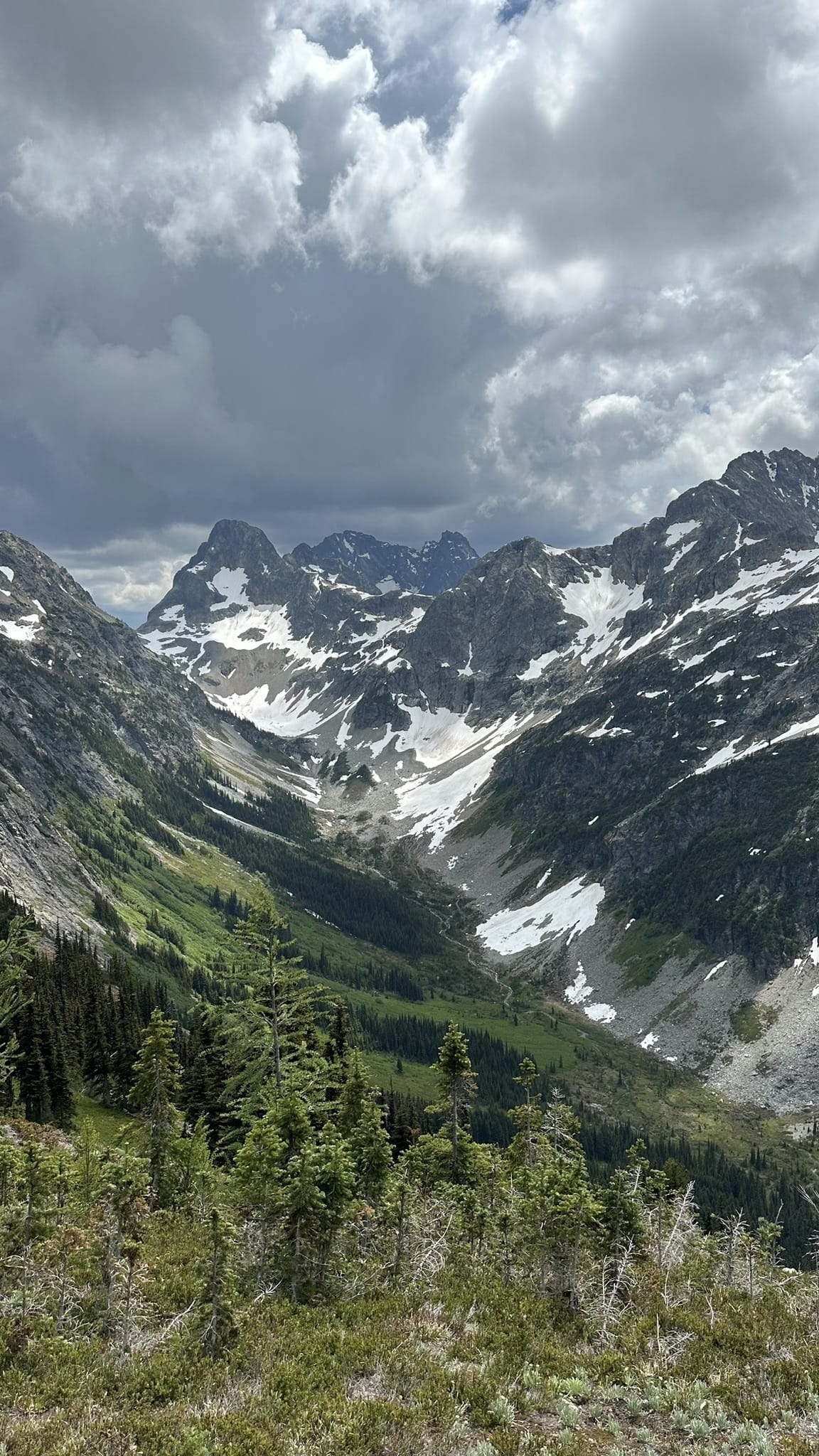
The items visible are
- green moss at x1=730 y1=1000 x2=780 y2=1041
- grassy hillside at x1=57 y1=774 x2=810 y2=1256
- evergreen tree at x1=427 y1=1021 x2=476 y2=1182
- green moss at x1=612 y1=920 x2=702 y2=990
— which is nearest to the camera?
evergreen tree at x1=427 y1=1021 x2=476 y2=1182

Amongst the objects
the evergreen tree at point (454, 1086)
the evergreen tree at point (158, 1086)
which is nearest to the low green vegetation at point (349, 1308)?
the evergreen tree at point (454, 1086)

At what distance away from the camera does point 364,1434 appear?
447 inches

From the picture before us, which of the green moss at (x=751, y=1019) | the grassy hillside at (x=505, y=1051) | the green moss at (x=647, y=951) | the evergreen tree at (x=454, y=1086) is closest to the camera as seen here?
the evergreen tree at (x=454, y=1086)

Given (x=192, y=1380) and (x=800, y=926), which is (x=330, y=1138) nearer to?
(x=192, y=1380)

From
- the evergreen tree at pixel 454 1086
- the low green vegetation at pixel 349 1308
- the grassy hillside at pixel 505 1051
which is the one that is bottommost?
the grassy hillside at pixel 505 1051

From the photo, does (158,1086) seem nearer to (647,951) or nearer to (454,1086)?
(454,1086)

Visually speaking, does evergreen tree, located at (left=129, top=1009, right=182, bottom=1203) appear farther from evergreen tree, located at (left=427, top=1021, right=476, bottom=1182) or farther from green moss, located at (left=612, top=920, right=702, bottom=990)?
green moss, located at (left=612, top=920, right=702, bottom=990)

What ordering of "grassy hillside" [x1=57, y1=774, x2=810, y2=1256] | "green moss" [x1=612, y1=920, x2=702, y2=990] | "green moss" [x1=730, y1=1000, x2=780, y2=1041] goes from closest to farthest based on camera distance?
"grassy hillside" [x1=57, y1=774, x2=810, y2=1256]
"green moss" [x1=730, y1=1000, x2=780, y2=1041]
"green moss" [x1=612, y1=920, x2=702, y2=990]

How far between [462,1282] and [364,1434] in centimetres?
906

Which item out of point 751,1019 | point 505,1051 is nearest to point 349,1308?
point 505,1051

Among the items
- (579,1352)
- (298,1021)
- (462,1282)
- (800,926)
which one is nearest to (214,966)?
(298,1021)

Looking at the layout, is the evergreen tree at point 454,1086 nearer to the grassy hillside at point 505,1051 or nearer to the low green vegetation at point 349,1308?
the low green vegetation at point 349,1308

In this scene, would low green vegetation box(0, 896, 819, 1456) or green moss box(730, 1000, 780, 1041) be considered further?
green moss box(730, 1000, 780, 1041)

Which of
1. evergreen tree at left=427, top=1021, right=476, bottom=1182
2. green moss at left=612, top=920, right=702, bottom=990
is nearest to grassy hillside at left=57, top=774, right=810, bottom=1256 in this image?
green moss at left=612, top=920, right=702, bottom=990
